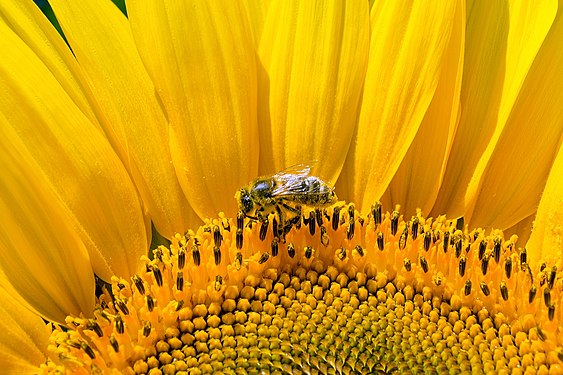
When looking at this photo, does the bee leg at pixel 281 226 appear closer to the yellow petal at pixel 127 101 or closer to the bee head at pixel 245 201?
the bee head at pixel 245 201

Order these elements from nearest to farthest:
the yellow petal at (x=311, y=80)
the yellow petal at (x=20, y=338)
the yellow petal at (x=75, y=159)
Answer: the yellow petal at (x=20, y=338) < the yellow petal at (x=75, y=159) < the yellow petal at (x=311, y=80)

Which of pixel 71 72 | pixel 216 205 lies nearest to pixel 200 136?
pixel 216 205

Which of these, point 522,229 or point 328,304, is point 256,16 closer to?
point 328,304

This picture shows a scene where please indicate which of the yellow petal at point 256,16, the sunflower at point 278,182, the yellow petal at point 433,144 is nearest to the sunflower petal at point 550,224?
the sunflower at point 278,182

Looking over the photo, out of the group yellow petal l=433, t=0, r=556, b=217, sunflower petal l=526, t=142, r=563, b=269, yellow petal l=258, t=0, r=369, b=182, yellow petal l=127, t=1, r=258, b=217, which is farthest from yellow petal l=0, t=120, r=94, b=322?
sunflower petal l=526, t=142, r=563, b=269

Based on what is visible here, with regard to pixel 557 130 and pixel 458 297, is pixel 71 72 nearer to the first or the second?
pixel 458 297

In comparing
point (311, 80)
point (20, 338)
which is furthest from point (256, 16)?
point (20, 338)

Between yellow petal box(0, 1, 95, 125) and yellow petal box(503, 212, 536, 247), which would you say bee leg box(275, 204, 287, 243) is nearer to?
yellow petal box(0, 1, 95, 125)
